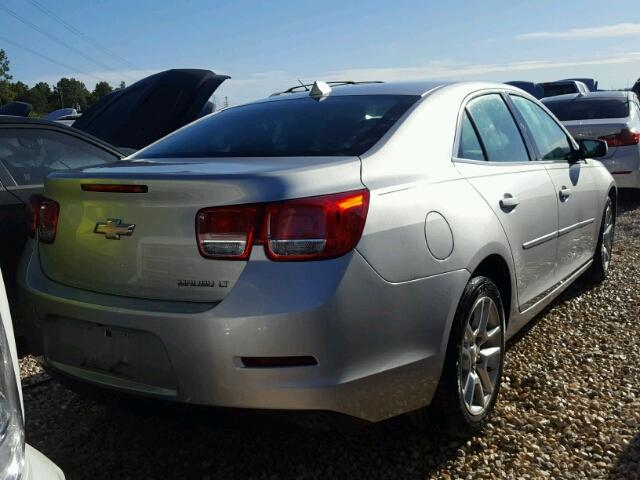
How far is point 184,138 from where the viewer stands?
10.3 feet

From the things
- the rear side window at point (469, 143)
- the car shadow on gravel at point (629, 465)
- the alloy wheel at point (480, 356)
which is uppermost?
Result: the rear side window at point (469, 143)

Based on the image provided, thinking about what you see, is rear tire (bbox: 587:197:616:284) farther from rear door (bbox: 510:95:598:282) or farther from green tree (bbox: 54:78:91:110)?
green tree (bbox: 54:78:91:110)

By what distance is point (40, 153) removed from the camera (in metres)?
4.09

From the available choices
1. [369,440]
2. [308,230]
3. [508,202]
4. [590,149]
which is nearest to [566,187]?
[590,149]

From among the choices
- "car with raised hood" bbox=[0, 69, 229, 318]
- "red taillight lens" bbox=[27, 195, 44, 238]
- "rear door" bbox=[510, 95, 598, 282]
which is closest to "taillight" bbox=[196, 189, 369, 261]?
"red taillight lens" bbox=[27, 195, 44, 238]

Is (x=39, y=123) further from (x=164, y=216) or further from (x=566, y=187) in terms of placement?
(x=566, y=187)

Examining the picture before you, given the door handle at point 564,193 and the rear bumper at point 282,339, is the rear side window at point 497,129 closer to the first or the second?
the door handle at point 564,193

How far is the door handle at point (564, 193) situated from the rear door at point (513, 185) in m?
0.15

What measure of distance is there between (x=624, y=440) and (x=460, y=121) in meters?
1.55

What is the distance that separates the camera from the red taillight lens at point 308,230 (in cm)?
208

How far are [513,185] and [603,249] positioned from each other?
2252mm

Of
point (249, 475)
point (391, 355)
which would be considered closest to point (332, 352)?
point (391, 355)

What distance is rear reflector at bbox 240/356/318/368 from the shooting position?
2.08 metres

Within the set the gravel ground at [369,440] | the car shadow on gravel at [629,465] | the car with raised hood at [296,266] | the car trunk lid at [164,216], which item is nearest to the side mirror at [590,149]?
the gravel ground at [369,440]
